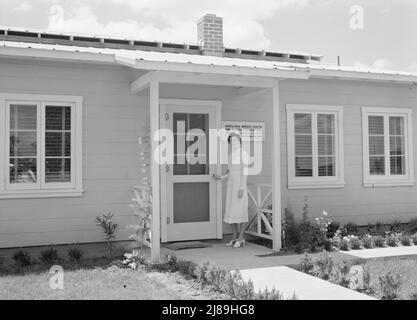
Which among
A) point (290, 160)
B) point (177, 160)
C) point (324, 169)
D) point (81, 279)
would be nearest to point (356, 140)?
point (324, 169)

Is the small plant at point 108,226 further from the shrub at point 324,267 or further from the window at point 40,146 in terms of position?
the shrub at point 324,267

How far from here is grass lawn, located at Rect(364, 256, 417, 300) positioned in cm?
562

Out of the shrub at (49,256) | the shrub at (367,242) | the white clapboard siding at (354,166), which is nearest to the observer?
the shrub at (49,256)

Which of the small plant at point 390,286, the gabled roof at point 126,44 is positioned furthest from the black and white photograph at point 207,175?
the gabled roof at point 126,44

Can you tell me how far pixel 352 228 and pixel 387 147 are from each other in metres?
2.12

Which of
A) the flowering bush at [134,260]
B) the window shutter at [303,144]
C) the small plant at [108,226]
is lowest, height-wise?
the flowering bush at [134,260]

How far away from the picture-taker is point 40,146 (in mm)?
8062

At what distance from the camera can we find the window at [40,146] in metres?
7.89

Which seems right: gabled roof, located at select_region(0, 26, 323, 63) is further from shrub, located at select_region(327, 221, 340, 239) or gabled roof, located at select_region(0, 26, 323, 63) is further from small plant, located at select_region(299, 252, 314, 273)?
small plant, located at select_region(299, 252, 314, 273)

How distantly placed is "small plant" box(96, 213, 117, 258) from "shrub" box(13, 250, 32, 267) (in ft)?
4.17

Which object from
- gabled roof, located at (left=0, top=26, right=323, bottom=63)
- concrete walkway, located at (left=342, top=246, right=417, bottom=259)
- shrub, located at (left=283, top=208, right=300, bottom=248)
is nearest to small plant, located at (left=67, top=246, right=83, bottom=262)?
shrub, located at (left=283, top=208, right=300, bottom=248)

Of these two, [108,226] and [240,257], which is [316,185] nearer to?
[240,257]

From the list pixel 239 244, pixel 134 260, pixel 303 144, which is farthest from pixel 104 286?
pixel 303 144

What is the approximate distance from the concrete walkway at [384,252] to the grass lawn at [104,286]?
3072 millimetres
